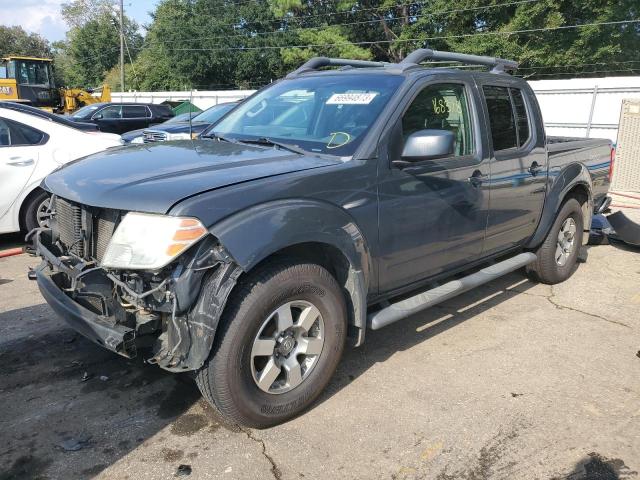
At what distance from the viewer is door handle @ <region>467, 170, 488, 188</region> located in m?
4.04

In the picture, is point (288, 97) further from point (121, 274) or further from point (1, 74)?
point (1, 74)

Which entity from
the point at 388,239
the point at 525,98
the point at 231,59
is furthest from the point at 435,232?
the point at 231,59

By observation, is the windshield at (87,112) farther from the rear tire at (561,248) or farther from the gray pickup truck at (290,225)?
the rear tire at (561,248)

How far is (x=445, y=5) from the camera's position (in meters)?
32.6

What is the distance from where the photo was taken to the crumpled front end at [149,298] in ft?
8.67

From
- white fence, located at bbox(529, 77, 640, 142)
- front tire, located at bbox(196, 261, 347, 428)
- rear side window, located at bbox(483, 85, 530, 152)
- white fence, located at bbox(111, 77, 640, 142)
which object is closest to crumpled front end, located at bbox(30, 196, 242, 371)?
front tire, located at bbox(196, 261, 347, 428)

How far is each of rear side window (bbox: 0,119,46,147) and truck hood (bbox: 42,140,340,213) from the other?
3.51m

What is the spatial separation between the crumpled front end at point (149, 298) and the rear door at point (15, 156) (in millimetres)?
3816

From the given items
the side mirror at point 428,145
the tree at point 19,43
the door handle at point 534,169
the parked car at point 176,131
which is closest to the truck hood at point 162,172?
the side mirror at point 428,145

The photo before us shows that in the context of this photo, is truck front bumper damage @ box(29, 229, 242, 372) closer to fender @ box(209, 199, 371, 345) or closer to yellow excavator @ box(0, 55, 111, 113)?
fender @ box(209, 199, 371, 345)

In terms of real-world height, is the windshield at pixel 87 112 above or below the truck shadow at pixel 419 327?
above

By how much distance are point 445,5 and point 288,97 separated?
105 ft

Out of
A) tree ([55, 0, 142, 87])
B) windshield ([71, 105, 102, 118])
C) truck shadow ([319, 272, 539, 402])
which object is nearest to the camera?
truck shadow ([319, 272, 539, 402])

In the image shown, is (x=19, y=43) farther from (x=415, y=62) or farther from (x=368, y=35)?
(x=415, y=62)
